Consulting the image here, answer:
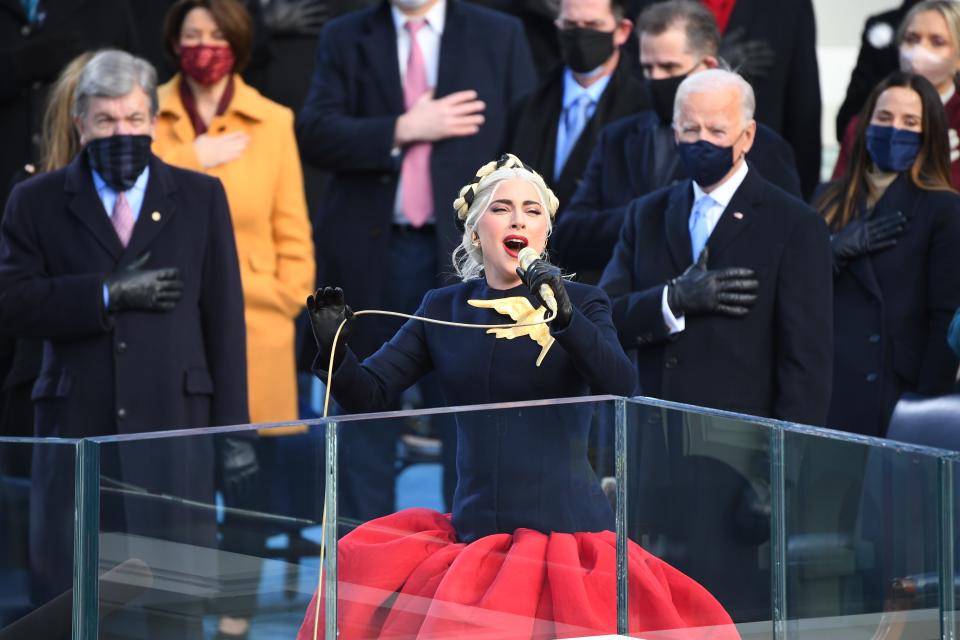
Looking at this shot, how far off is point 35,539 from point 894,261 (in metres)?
3.00

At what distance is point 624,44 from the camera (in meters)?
7.55

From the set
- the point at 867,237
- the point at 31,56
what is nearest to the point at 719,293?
the point at 867,237

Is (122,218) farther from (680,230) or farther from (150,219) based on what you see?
(680,230)

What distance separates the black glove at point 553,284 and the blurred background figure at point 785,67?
333 cm

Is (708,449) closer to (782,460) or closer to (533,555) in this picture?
(782,460)

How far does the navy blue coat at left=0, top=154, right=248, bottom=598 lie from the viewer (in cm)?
589

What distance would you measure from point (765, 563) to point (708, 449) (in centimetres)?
28

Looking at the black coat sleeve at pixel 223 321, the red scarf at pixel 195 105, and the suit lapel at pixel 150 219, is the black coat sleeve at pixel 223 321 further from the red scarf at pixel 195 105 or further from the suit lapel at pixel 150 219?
the red scarf at pixel 195 105

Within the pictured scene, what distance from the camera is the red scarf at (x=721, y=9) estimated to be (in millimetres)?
7461

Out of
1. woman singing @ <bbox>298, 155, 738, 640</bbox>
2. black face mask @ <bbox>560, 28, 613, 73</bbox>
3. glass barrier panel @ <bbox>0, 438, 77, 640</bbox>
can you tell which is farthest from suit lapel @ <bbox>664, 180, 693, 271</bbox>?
glass barrier panel @ <bbox>0, 438, 77, 640</bbox>

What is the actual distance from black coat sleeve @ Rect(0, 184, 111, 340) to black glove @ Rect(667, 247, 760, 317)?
1742 millimetres

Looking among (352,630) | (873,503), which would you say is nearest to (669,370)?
(873,503)

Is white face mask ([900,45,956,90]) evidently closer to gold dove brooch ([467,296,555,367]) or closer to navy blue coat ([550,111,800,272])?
navy blue coat ([550,111,800,272])

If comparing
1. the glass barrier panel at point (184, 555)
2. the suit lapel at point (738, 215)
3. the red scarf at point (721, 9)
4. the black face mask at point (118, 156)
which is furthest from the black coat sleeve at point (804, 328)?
the red scarf at point (721, 9)
